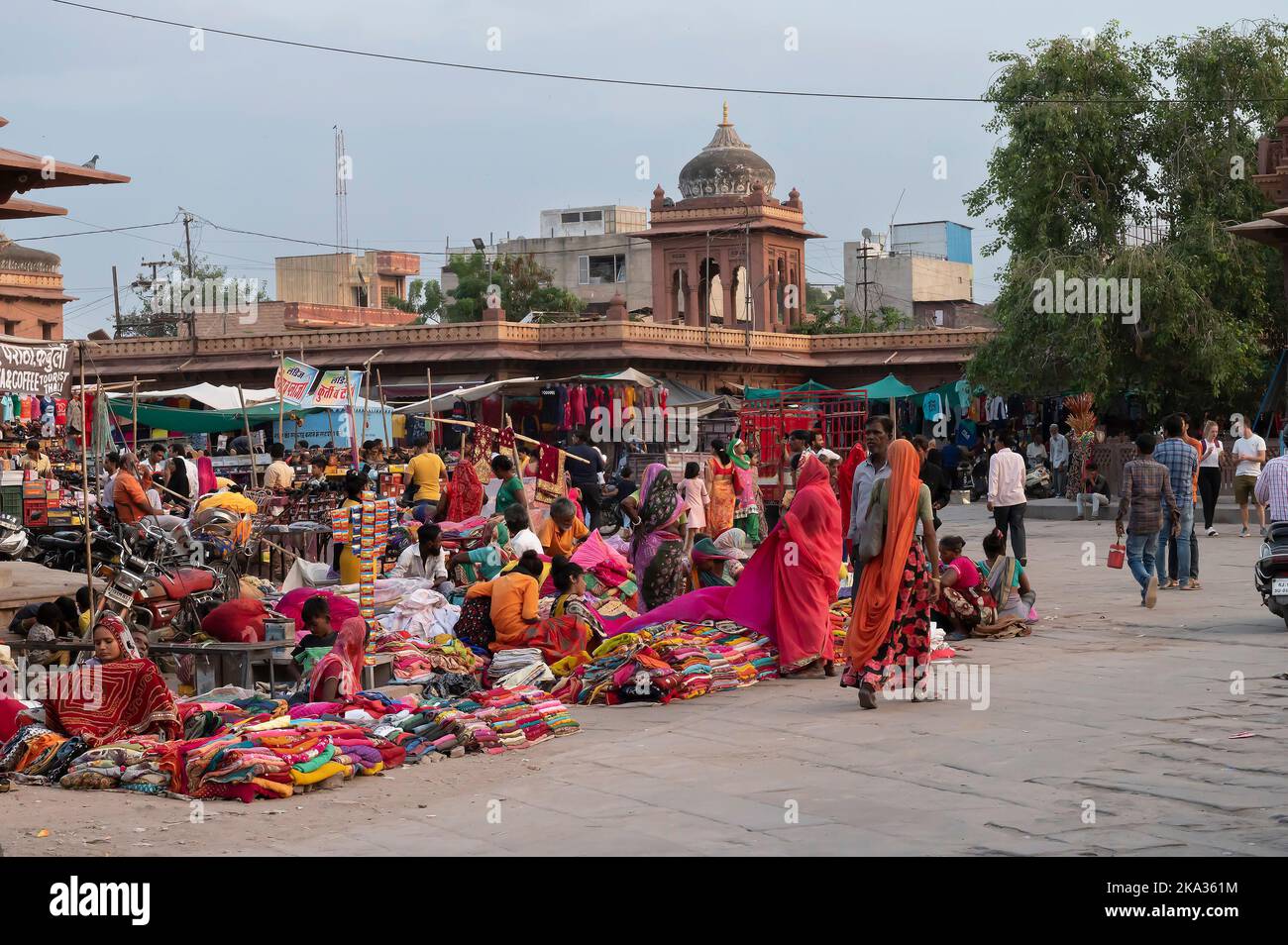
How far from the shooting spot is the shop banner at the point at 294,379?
778 inches

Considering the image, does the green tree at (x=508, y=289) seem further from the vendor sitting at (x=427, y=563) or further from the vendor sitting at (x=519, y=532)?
the vendor sitting at (x=427, y=563)

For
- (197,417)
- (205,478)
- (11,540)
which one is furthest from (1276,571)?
(197,417)

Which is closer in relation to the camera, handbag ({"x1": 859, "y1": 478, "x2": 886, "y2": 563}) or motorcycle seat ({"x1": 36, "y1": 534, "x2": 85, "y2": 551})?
handbag ({"x1": 859, "y1": 478, "x2": 886, "y2": 563})

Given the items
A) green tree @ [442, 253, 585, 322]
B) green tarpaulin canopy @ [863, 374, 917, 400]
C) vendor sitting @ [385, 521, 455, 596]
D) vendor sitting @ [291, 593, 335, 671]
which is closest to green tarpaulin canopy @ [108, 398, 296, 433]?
green tarpaulin canopy @ [863, 374, 917, 400]

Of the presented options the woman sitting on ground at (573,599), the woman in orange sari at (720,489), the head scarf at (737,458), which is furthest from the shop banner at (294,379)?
the woman sitting on ground at (573,599)

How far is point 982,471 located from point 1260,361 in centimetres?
610

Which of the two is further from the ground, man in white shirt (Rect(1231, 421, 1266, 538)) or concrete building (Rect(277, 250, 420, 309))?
concrete building (Rect(277, 250, 420, 309))

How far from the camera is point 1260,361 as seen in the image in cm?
2622

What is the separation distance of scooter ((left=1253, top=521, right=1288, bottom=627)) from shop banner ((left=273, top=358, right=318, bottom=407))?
478 inches

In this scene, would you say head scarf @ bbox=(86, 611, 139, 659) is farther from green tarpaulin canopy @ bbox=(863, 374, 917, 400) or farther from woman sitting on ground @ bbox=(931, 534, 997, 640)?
green tarpaulin canopy @ bbox=(863, 374, 917, 400)

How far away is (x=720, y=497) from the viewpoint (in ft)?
57.8

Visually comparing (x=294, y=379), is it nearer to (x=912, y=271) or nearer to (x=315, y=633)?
(x=315, y=633)

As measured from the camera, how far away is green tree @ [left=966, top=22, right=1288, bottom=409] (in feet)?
81.8

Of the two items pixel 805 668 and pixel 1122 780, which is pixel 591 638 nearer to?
pixel 805 668
